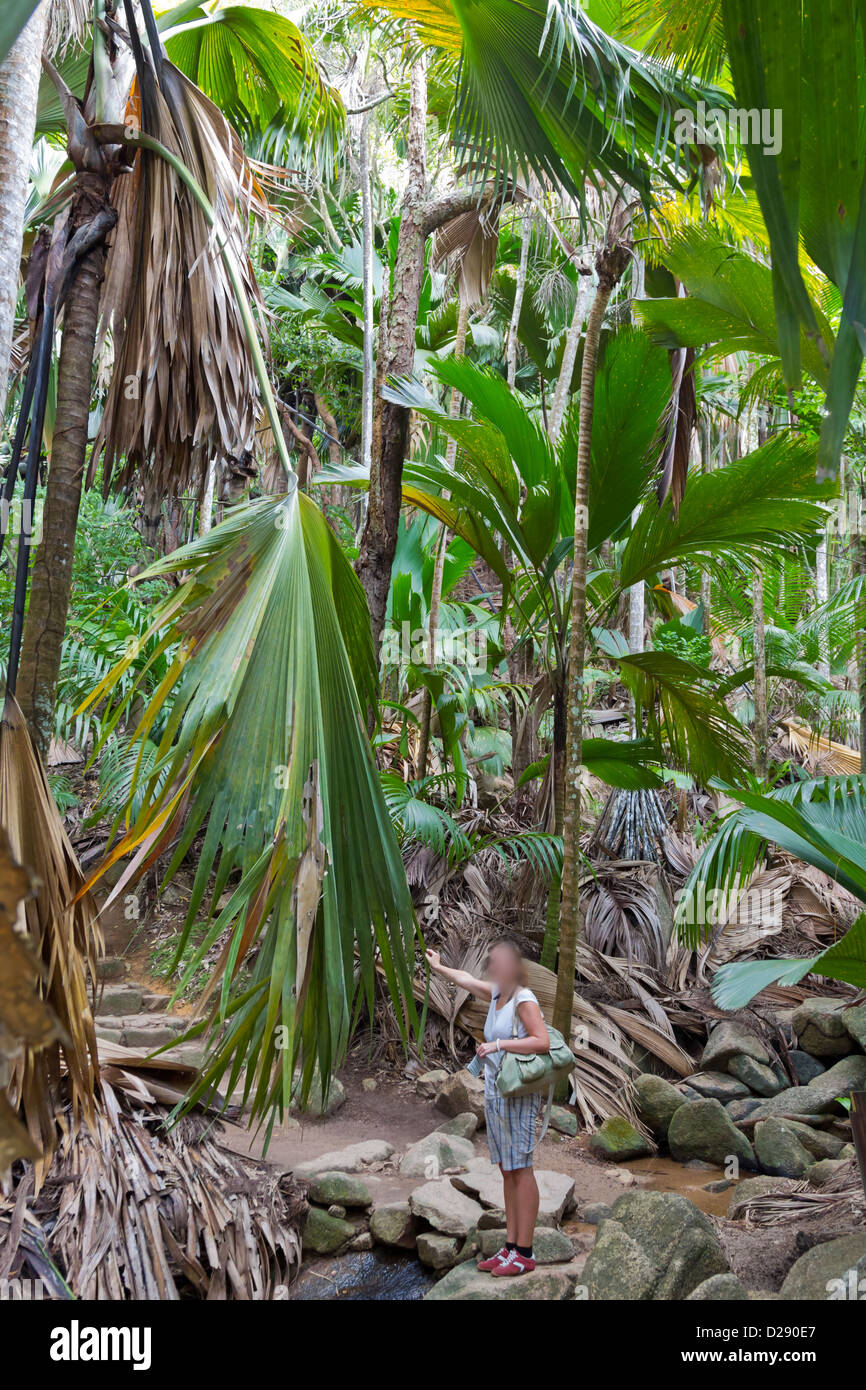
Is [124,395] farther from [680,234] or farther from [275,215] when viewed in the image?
[680,234]

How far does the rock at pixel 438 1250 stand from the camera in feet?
12.5

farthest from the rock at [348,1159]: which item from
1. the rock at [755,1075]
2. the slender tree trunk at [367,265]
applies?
the slender tree trunk at [367,265]

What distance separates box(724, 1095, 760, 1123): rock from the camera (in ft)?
17.8

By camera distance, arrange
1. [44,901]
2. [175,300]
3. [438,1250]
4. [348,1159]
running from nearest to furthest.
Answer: [44,901], [175,300], [438,1250], [348,1159]

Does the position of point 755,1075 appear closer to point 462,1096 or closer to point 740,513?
point 462,1096

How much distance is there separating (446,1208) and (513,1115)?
3.08 feet

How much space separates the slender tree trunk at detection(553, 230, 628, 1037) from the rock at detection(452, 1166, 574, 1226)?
0.82 m

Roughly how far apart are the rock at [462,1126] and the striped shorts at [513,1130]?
61.7 inches

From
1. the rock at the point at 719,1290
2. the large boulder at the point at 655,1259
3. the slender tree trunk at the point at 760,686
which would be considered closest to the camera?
the rock at the point at 719,1290

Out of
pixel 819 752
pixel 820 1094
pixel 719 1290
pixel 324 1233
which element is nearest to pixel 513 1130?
pixel 719 1290

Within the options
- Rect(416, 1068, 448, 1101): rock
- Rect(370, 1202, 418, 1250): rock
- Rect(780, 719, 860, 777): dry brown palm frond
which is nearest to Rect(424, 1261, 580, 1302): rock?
Rect(370, 1202, 418, 1250): rock

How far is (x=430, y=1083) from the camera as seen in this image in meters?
5.52

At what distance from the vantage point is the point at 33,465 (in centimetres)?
268

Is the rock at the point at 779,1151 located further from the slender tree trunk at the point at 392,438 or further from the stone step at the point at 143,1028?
the slender tree trunk at the point at 392,438
